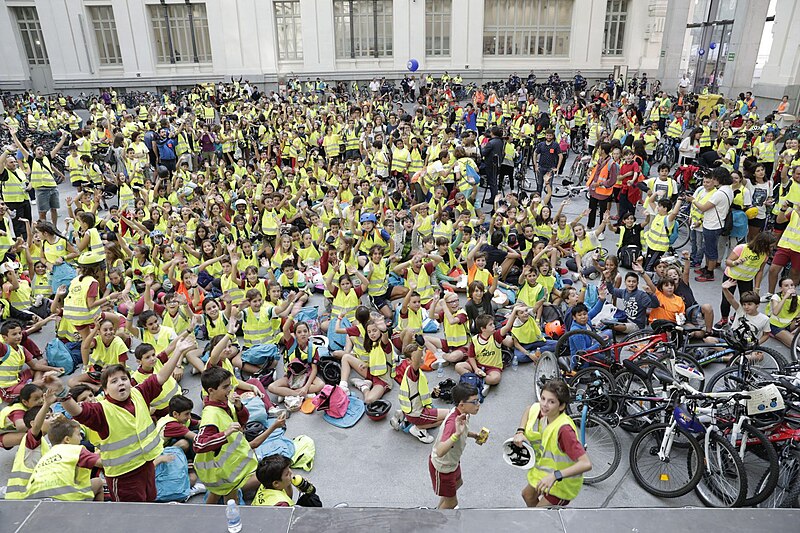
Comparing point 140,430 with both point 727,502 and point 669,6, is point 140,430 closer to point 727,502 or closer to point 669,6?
point 727,502

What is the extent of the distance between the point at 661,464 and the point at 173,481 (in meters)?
4.24

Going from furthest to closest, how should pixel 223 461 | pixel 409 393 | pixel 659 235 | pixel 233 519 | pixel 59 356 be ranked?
1. pixel 659 235
2. pixel 59 356
3. pixel 409 393
4. pixel 223 461
5. pixel 233 519

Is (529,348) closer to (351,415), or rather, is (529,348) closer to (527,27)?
(351,415)

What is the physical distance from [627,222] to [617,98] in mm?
19797

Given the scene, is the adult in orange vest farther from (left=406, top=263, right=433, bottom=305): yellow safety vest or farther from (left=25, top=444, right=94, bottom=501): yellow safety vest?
(left=25, top=444, right=94, bottom=501): yellow safety vest

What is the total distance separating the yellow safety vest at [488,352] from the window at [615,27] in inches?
1190

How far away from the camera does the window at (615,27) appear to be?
30094mm

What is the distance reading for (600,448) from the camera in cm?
480

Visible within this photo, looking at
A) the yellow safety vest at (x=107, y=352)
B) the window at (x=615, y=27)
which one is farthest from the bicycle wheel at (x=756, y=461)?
the window at (x=615, y=27)

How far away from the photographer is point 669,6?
89.4 ft

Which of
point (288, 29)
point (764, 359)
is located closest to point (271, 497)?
point (764, 359)

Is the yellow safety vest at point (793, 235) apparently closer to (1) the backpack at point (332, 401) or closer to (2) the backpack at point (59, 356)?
(1) the backpack at point (332, 401)

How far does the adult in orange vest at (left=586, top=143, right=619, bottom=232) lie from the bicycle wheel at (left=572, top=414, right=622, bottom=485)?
6622 mm

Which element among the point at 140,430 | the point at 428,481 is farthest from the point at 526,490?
the point at 140,430
